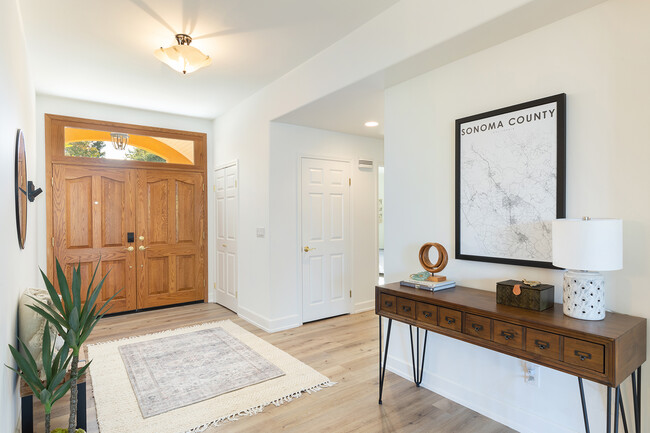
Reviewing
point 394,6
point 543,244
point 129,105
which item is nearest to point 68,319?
point 543,244

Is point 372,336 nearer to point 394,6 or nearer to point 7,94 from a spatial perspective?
point 394,6

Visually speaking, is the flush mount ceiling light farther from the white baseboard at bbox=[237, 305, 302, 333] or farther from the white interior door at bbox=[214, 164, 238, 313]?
the white baseboard at bbox=[237, 305, 302, 333]

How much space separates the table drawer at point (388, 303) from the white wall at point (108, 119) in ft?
11.9

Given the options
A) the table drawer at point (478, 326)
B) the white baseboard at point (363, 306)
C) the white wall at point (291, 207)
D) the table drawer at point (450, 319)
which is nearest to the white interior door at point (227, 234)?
the white wall at point (291, 207)

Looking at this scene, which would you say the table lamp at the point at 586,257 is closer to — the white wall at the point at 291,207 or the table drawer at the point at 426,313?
the table drawer at the point at 426,313

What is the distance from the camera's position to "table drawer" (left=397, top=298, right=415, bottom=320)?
2.33 meters

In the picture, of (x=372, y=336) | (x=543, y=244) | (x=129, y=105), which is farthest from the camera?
(x=129, y=105)

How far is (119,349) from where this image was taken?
359 centimetres

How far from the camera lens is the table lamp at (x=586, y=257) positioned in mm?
1614

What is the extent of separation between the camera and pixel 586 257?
1630 millimetres

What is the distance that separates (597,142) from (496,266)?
874 millimetres

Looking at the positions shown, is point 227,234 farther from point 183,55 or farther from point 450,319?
point 450,319

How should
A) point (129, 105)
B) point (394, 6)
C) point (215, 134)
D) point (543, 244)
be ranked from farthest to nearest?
point (215, 134), point (129, 105), point (394, 6), point (543, 244)

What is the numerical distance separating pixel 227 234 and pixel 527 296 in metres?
4.06
